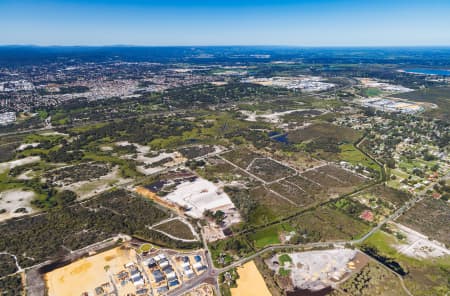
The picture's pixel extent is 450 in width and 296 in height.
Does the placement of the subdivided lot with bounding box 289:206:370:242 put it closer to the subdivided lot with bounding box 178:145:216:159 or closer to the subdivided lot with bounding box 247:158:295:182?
the subdivided lot with bounding box 247:158:295:182

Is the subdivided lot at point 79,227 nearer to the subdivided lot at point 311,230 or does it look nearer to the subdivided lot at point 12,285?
the subdivided lot at point 12,285

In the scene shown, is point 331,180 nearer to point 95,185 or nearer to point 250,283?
point 250,283

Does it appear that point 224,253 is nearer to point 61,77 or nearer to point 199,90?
point 199,90

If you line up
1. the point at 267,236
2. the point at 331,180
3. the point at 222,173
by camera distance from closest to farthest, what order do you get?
the point at 267,236 → the point at 331,180 → the point at 222,173

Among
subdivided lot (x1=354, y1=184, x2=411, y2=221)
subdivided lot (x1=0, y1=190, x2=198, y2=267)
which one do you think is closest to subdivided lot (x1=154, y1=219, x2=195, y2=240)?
subdivided lot (x1=0, y1=190, x2=198, y2=267)

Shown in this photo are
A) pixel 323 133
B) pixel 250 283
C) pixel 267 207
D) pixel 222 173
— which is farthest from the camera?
pixel 323 133

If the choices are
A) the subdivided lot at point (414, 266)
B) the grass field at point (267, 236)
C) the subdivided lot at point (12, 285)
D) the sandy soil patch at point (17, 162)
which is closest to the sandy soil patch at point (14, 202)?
the sandy soil patch at point (17, 162)

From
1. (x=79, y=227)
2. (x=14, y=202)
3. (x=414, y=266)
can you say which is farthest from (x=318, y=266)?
(x=14, y=202)
